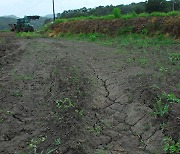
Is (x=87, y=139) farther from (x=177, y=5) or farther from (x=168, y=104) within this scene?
(x=177, y=5)

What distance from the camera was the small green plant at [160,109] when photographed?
15.9 feet

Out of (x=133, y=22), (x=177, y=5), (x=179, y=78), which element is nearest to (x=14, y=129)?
(x=179, y=78)

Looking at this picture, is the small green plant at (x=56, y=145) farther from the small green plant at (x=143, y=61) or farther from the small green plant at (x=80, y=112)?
the small green plant at (x=143, y=61)

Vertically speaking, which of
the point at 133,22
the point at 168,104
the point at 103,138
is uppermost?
the point at 133,22

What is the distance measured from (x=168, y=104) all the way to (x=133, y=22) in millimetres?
11862

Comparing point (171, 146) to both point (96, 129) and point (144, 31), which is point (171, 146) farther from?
point (144, 31)

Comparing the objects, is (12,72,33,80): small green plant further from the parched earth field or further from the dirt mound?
the dirt mound

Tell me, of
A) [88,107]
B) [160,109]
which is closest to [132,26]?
[88,107]

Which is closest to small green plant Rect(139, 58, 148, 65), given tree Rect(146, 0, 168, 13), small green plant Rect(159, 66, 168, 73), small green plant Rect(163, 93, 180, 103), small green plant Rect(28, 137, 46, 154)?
small green plant Rect(159, 66, 168, 73)

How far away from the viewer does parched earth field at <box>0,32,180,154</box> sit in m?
4.31

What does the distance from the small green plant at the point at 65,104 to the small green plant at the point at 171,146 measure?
1744 mm

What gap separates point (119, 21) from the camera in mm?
17547

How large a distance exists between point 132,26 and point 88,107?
1136cm

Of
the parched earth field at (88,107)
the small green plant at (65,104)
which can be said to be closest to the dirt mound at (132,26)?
the parched earth field at (88,107)
